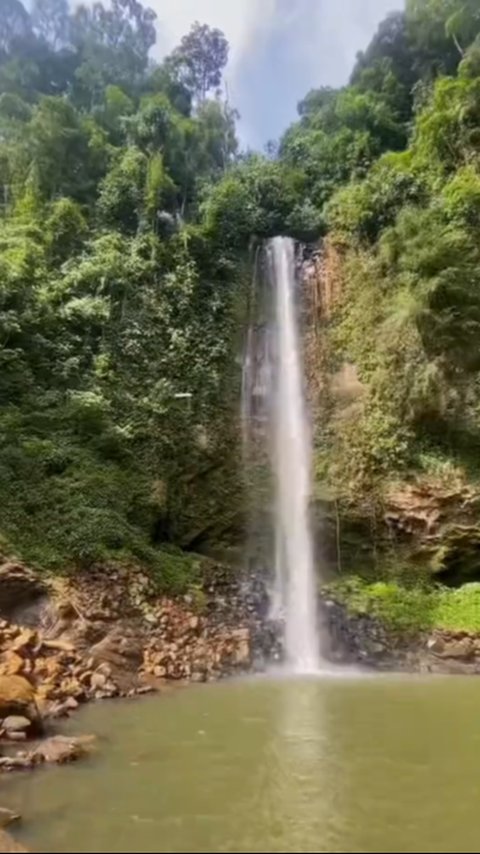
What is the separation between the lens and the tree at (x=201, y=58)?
121 ft

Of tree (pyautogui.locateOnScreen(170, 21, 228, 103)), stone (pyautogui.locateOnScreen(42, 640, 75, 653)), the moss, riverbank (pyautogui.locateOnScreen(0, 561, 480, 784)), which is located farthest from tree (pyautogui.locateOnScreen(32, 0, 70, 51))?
stone (pyautogui.locateOnScreen(42, 640, 75, 653))

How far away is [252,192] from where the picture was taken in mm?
21969

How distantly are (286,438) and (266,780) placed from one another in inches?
483

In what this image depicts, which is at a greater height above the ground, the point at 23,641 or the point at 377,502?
the point at 377,502

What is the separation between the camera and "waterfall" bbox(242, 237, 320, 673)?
13.9 metres

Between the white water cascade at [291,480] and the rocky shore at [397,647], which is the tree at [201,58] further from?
the rocky shore at [397,647]

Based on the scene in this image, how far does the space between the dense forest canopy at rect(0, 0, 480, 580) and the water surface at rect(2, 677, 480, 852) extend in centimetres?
557

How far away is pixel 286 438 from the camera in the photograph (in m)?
17.3

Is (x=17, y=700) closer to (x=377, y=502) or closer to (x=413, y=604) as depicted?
(x=413, y=604)

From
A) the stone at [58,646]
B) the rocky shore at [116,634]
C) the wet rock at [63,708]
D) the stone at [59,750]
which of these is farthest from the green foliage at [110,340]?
the stone at [59,750]

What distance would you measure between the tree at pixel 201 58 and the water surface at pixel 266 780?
34.8 metres

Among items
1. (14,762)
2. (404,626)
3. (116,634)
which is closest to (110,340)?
(116,634)

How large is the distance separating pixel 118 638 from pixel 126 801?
6.50 meters

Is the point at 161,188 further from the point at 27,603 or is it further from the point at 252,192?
the point at 27,603
